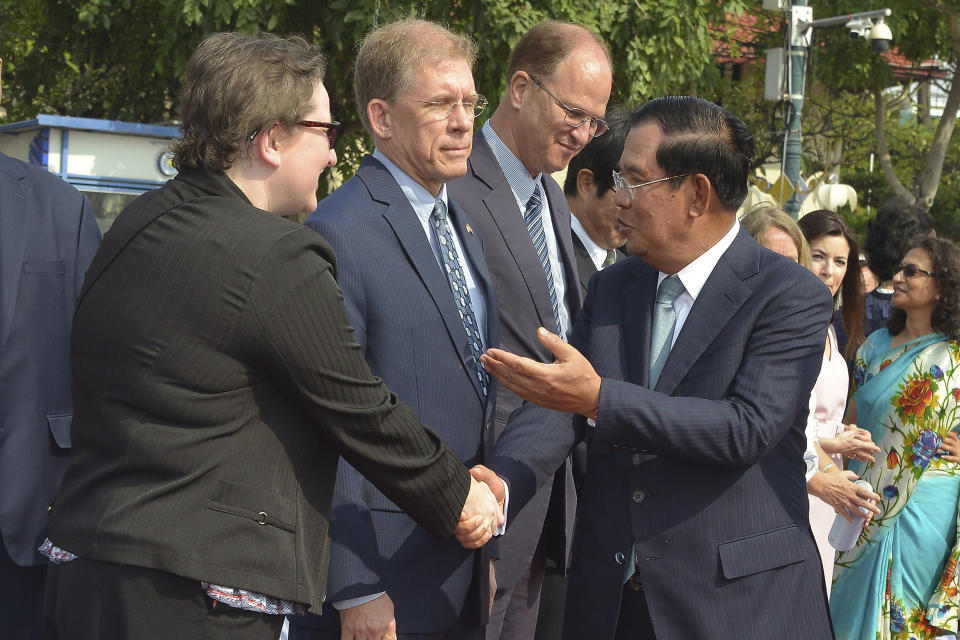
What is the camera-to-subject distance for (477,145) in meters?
3.83

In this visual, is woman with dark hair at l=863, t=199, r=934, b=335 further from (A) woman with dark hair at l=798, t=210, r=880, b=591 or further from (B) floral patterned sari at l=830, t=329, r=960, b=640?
(B) floral patterned sari at l=830, t=329, r=960, b=640

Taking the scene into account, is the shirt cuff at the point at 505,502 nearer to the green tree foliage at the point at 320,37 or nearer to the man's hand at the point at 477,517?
the man's hand at the point at 477,517

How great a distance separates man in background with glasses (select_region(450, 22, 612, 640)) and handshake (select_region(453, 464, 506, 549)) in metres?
0.43

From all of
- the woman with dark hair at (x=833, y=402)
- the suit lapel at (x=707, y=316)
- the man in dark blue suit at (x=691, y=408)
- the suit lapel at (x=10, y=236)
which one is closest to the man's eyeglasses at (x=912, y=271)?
the woman with dark hair at (x=833, y=402)

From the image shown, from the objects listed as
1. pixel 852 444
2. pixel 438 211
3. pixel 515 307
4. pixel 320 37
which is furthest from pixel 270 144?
pixel 320 37

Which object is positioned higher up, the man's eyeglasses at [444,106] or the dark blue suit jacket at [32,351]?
the man's eyeglasses at [444,106]

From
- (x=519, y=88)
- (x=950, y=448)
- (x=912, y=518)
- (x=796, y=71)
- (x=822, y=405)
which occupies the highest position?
(x=796, y=71)

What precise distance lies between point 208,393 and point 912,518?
163 inches

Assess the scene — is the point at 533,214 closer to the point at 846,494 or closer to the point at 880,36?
the point at 846,494

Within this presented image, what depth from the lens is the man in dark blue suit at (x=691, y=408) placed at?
273 centimetres

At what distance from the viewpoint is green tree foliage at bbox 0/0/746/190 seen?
10758mm

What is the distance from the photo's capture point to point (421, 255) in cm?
302

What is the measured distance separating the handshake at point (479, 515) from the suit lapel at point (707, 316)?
491mm

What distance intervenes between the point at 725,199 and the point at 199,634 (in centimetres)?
164
